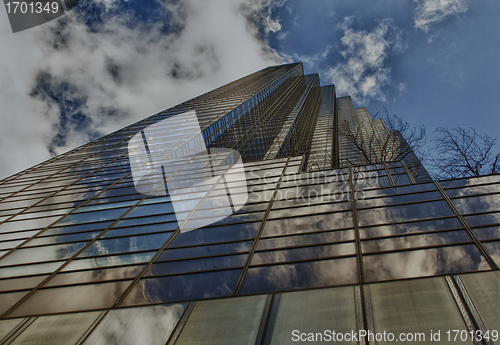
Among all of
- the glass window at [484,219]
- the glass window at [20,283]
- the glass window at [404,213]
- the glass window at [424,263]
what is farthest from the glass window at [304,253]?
the glass window at [20,283]

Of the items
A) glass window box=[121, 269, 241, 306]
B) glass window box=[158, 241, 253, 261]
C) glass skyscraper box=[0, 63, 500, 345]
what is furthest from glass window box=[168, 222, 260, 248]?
glass window box=[121, 269, 241, 306]

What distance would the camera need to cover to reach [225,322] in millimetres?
8211

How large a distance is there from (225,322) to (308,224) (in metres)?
5.58

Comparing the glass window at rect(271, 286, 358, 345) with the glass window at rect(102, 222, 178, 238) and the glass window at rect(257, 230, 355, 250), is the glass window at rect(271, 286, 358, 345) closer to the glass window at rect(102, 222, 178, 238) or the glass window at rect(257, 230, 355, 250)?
the glass window at rect(257, 230, 355, 250)

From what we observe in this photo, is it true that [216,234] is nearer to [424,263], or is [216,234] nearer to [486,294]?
[424,263]

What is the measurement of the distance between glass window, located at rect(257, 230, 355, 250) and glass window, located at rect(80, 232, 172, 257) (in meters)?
4.37

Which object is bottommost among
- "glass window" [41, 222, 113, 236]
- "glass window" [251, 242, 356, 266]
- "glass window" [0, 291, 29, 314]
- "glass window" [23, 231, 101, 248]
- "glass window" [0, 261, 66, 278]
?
"glass window" [251, 242, 356, 266]

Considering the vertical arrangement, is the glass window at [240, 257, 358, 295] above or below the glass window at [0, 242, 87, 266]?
below

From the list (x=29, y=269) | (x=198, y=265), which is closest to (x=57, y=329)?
(x=198, y=265)

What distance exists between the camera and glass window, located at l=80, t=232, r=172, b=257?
13133 millimetres

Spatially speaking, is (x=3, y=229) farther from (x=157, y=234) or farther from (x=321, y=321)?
(x=321, y=321)

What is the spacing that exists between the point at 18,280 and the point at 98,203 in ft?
22.8

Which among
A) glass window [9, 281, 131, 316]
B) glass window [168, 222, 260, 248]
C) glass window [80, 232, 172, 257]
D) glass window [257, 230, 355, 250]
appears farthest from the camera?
glass window [80, 232, 172, 257]

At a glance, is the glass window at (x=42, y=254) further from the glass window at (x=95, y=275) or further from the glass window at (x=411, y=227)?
the glass window at (x=411, y=227)
